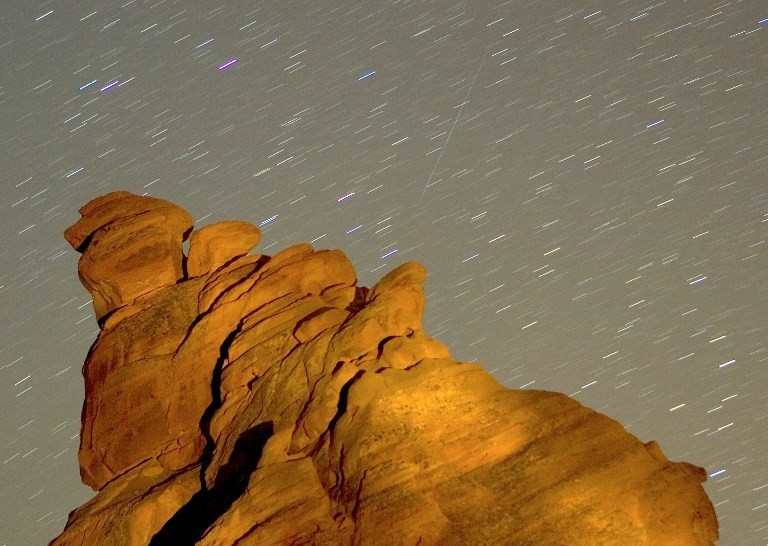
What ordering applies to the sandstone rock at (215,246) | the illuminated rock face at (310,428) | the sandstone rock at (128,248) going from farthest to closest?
the sandstone rock at (128,248) → the sandstone rock at (215,246) → the illuminated rock face at (310,428)

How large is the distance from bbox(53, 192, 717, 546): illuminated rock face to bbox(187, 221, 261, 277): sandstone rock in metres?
0.05

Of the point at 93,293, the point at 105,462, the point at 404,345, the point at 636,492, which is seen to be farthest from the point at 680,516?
the point at 93,293

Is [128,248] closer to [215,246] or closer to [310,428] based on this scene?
[215,246]

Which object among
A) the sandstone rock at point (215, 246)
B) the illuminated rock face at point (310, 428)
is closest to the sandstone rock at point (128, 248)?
the illuminated rock face at point (310, 428)

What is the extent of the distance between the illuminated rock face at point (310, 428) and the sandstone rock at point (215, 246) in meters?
0.05

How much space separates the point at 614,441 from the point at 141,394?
1739cm

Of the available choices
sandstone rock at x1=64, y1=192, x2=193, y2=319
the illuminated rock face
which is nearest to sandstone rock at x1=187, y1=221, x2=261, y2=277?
the illuminated rock face

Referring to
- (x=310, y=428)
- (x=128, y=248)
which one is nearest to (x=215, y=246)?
(x=128, y=248)

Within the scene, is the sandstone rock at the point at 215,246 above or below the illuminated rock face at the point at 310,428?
above

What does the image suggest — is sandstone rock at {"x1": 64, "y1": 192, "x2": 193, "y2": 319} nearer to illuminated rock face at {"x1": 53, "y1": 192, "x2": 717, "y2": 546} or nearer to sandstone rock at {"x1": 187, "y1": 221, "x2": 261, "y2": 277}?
illuminated rock face at {"x1": 53, "y1": 192, "x2": 717, "y2": 546}

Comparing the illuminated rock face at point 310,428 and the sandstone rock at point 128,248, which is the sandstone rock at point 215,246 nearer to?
the illuminated rock face at point 310,428

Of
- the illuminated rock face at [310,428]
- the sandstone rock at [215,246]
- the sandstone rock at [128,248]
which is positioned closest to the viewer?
the illuminated rock face at [310,428]

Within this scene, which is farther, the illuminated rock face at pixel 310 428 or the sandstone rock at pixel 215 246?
the sandstone rock at pixel 215 246

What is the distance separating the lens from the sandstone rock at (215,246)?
36812mm
